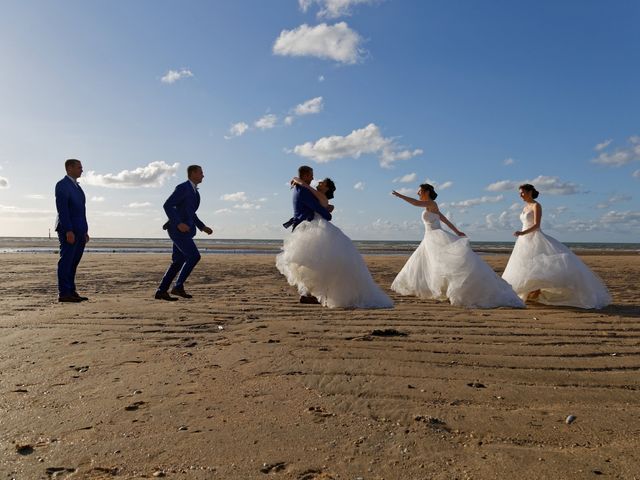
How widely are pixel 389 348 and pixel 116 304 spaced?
4368 mm

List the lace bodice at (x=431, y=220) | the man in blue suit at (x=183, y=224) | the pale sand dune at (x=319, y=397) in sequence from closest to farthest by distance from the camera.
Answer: the pale sand dune at (x=319, y=397) → the man in blue suit at (x=183, y=224) → the lace bodice at (x=431, y=220)

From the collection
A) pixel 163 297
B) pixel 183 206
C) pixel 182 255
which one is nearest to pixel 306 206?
pixel 183 206

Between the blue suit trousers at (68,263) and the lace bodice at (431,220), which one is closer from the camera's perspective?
the blue suit trousers at (68,263)

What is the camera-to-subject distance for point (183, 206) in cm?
779

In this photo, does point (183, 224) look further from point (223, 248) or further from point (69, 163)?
point (223, 248)

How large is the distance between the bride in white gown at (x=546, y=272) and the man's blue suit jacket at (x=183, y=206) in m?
5.23

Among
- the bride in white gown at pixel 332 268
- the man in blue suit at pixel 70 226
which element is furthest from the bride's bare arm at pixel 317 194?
the man in blue suit at pixel 70 226

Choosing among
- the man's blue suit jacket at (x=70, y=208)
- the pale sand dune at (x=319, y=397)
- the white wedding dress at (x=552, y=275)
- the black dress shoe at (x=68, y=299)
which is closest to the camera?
the pale sand dune at (x=319, y=397)

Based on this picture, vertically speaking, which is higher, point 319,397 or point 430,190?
point 430,190

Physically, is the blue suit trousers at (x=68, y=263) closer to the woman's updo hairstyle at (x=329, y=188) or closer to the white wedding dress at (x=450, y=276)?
the woman's updo hairstyle at (x=329, y=188)

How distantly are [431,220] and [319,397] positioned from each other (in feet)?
18.6

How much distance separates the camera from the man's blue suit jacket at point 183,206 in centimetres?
764

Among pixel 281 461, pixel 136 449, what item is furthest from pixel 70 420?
pixel 281 461

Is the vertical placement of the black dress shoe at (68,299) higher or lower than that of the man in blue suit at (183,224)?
lower
